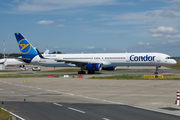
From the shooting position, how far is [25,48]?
6119cm

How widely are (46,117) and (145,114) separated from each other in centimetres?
645

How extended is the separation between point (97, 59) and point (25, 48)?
2034 centimetres

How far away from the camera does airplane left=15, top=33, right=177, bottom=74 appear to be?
52.5m

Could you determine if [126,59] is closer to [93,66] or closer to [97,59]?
[97,59]

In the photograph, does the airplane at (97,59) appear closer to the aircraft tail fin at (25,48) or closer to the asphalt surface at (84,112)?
the aircraft tail fin at (25,48)

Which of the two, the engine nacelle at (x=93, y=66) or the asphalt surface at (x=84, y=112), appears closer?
A: the asphalt surface at (x=84, y=112)

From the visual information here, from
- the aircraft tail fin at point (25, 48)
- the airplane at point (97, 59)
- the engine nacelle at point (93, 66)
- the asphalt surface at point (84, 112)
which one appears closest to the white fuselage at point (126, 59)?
the airplane at point (97, 59)

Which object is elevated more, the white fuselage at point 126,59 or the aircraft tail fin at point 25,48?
the aircraft tail fin at point 25,48

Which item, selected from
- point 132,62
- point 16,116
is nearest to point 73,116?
point 16,116

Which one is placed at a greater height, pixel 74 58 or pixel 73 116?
pixel 74 58

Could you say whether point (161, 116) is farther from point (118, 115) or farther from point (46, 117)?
point (46, 117)

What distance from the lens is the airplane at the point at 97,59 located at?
52.5 m

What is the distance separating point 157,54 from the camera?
52875 millimetres

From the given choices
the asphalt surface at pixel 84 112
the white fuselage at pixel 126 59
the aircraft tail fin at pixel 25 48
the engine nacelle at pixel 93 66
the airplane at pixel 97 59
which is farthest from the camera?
the aircraft tail fin at pixel 25 48
